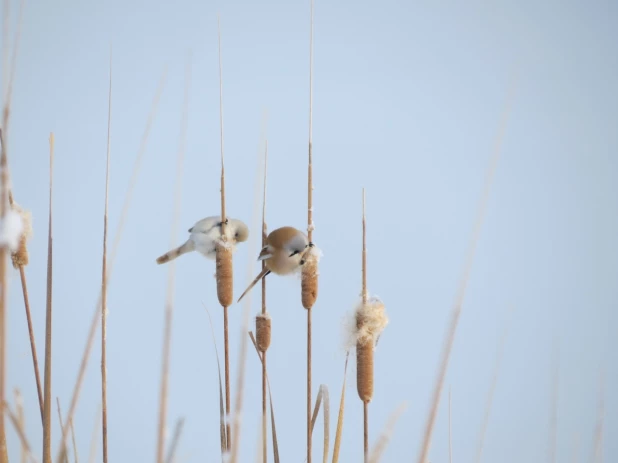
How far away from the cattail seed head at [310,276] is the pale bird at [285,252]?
10 millimetres

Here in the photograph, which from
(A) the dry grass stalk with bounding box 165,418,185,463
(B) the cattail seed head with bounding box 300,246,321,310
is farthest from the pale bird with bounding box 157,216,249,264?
(A) the dry grass stalk with bounding box 165,418,185,463

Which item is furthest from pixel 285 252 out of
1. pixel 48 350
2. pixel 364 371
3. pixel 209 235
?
pixel 48 350

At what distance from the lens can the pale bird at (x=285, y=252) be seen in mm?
1112

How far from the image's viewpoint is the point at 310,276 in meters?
1.11

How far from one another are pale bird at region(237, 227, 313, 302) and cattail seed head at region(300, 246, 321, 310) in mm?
10

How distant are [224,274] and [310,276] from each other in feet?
0.54

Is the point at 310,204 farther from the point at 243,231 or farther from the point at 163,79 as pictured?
the point at 163,79

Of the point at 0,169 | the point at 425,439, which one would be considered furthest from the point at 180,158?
the point at 425,439

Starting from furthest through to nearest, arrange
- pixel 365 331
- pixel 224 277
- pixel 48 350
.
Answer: pixel 365 331 → pixel 224 277 → pixel 48 350

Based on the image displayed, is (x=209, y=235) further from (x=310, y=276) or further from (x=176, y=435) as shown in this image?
(x=176, y=435)

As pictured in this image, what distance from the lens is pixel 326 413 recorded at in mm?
1048

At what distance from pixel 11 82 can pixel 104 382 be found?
468 mm

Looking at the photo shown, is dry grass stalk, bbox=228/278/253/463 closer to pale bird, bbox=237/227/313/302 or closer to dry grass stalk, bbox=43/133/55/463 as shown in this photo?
dry grass stalk, bbox=43/133/55/463

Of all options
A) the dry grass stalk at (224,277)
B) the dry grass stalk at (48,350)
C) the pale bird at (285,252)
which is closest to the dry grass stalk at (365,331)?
the pale bird at (285,252)
